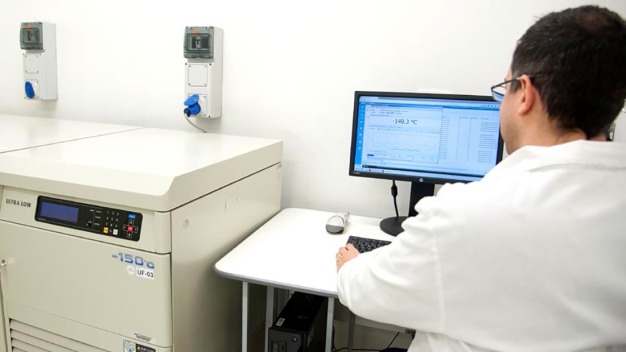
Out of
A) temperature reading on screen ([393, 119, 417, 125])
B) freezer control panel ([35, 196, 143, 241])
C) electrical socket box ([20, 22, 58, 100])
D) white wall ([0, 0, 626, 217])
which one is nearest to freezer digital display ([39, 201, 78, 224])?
freezer control panel ([35, 196, 143, 241])

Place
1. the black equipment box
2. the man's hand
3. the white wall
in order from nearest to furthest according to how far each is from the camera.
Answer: the man's hand, the black equipment box, the white wall

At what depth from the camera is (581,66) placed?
0.72 metres

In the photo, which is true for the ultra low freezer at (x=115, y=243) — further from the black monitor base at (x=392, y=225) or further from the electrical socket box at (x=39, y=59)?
the electrical socket box at (x=39, y=59)

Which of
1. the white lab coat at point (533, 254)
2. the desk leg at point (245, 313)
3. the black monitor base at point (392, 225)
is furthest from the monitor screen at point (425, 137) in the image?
the white lab coat at point (533, 254)

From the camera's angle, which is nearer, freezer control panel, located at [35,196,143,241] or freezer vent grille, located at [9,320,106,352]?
freezer control panel, located at [35,196,143,241]

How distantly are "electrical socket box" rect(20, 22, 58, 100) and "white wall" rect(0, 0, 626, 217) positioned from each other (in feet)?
0.12

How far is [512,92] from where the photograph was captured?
832mm

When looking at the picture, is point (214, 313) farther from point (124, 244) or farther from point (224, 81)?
point (224, 81)

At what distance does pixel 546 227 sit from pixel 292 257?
0.74 metres

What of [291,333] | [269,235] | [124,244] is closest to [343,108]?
[269,235]

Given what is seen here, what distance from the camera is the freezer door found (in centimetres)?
104

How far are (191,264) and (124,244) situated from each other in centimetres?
17

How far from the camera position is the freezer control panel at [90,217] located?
101 cm

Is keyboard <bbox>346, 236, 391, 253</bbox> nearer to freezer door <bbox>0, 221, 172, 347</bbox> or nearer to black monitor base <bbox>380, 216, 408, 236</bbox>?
black monitor base <bbox>380, 216, 408, 236</bbox>
